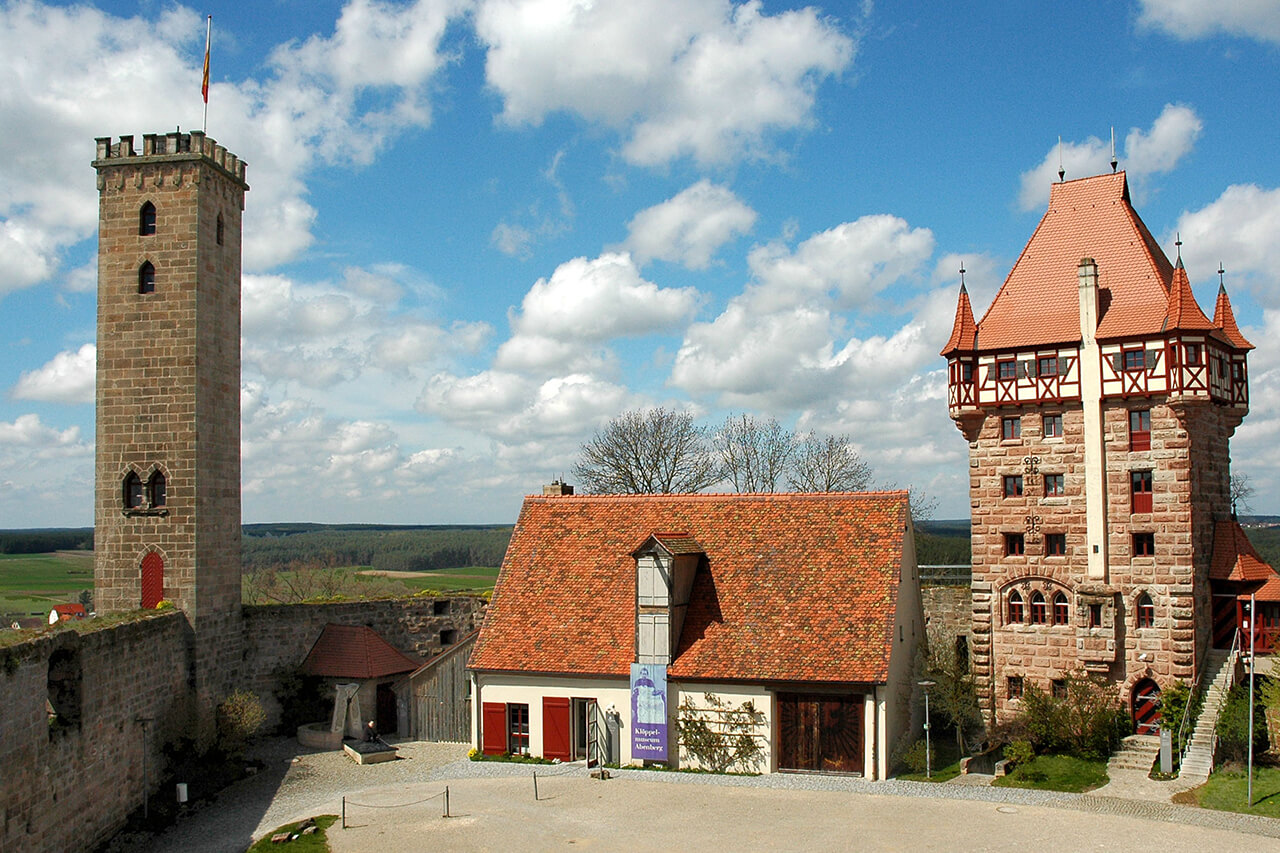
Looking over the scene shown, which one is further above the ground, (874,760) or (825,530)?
(825,530)

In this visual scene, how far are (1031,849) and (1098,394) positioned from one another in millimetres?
13368

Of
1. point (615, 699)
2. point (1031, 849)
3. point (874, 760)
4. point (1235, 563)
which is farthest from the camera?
point (1235, 563)

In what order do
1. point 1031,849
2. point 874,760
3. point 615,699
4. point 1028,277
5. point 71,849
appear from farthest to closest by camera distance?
point 1028,277, point 615,699, point 874,760, point 71,849, point 1031,849

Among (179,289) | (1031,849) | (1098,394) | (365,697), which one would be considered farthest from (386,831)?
(1098,394)

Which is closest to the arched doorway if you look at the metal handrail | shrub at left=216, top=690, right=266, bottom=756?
the metal handrail

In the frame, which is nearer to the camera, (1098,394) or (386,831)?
(386,831)

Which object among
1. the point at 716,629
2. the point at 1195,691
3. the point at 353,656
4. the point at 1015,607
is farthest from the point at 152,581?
the point at 1195,691

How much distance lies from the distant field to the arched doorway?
158ft

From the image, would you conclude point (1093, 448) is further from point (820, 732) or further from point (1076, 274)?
point (820, 732)

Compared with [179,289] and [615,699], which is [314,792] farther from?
[179,289]

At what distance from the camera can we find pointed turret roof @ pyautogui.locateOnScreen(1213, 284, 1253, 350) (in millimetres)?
28641

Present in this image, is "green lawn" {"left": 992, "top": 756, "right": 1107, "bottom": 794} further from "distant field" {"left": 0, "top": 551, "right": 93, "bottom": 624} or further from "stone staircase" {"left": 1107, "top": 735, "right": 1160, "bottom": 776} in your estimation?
"distant field" {"left": 0, "top": 551, "right": 93, "bottom": 624}

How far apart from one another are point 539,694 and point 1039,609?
1366 centimetres

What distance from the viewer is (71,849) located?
20.3 m
